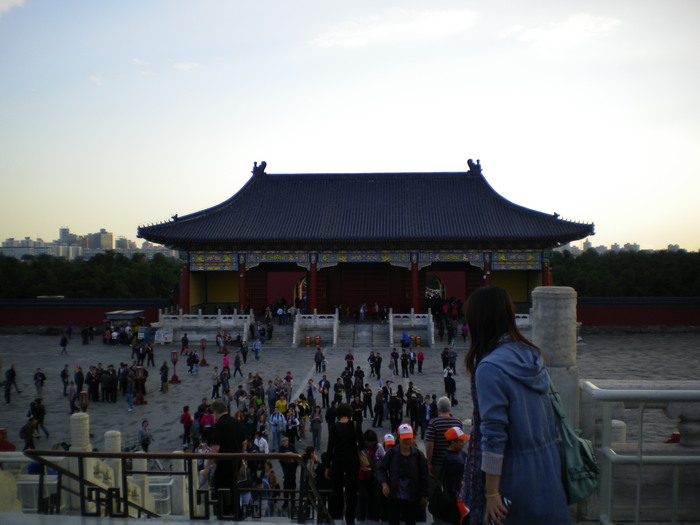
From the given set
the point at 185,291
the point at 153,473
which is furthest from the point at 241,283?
the point at 153,473

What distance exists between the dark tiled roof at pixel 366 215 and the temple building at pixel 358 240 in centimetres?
6

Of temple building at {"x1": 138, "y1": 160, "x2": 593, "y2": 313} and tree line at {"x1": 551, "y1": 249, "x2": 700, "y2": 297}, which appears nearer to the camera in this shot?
temple building at {"x1": 138, "y1": 160, "x2": 593, "y2": 313}

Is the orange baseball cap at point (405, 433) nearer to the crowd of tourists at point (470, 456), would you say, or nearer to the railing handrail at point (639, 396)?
the crowd of tourists at point (470, 456)

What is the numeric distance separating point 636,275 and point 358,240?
97.2 ft

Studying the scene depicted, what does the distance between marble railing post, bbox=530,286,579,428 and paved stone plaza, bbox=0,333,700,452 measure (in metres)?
8.37

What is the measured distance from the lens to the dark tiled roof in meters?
29.9

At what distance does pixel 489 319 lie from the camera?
2.91 m

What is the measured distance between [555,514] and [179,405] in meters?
15.1

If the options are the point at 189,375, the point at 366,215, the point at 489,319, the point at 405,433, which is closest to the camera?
the point at 489,319

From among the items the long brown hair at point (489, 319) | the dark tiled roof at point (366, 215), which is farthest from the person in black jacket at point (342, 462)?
the dark tiled roof at point (366, 215)

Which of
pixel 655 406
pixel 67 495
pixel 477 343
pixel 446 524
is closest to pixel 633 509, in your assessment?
pixel 655 406

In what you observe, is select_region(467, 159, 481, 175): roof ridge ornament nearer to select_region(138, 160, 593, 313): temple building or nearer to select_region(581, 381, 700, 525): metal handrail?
select_region(138, 160, 593, 313): temple building

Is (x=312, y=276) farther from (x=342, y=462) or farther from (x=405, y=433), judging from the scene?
Answer: (x=405, y=433)

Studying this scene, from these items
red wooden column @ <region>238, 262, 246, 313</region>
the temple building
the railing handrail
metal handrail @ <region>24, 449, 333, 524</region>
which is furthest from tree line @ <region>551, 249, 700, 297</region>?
metal handrail @ <region>24, 449, 333, 524</region>
